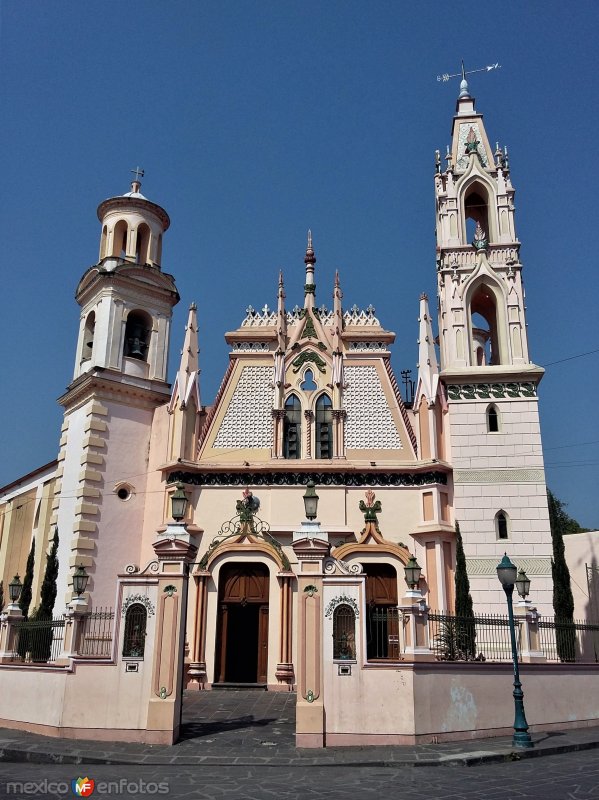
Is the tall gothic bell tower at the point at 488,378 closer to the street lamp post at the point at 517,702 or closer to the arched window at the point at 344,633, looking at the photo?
the street lamp post at the point at 517,702

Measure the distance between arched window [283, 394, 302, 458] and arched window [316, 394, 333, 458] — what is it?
0.62 metres

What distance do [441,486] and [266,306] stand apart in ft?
30.7

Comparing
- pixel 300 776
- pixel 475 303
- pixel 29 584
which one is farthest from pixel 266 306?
pixel 300 776

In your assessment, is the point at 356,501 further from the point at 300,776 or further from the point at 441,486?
the point at 300,776

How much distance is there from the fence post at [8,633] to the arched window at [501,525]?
13641 millimetres

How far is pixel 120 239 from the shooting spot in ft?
85.6

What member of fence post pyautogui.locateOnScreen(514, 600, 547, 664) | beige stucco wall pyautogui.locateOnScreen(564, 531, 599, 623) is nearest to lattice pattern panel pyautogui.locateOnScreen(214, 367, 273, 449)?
fence post pyautogui.locateOnScreen(514, 600, 547, 664)

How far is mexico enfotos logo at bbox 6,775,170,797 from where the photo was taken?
29.6 feet

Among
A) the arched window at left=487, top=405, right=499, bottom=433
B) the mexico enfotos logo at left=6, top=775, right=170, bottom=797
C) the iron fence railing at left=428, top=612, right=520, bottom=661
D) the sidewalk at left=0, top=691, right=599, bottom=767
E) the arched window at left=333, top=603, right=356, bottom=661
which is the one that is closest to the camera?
the mexico enfotos logo at left=6, top=775, right=170, bottom=797

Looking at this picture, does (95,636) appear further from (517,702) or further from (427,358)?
(427,358)

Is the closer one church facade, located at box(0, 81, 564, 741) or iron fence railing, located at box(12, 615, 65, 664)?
iron fence railing, located at box(12, 615, 65, 664)

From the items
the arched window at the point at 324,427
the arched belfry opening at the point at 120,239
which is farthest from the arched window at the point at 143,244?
the arched window at the point at 324,427

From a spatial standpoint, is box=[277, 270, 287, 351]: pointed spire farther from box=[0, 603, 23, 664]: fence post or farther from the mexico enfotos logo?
the mexico enfotos logo

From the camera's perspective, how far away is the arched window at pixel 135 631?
13258mm
